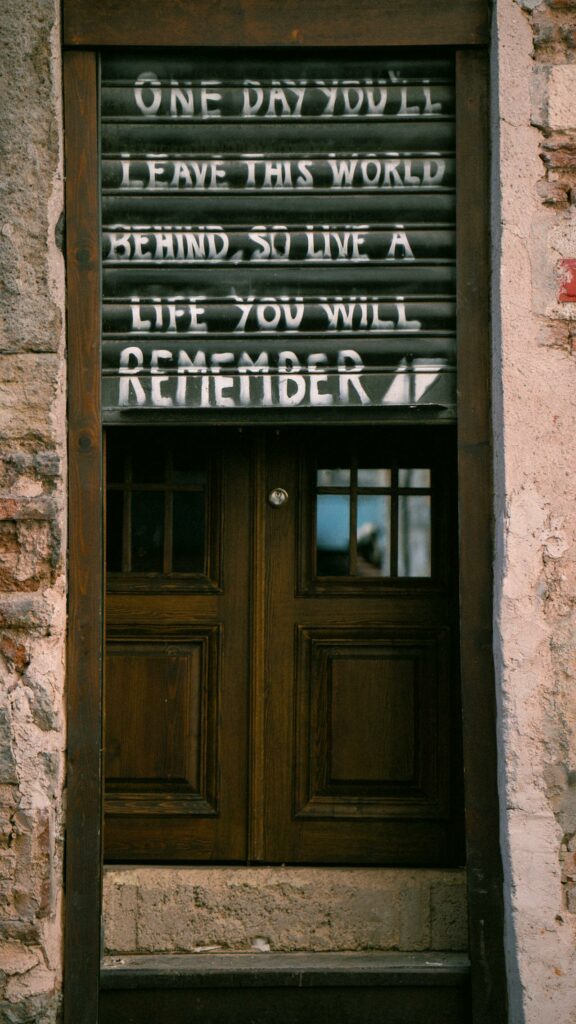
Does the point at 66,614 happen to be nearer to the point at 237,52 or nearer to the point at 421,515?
the point at 421,515

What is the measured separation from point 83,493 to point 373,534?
1.08 metres

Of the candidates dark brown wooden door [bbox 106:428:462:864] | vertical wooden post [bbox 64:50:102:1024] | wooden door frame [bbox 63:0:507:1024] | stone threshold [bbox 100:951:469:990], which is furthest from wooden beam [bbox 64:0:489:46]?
stone threshold [bbox 100:951:469:990]

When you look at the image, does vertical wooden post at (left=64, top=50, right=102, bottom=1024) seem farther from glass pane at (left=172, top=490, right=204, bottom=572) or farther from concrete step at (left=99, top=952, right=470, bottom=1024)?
glass pane at (left=172, top=490, right=204, bottom=572)

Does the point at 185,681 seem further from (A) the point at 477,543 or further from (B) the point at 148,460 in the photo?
(A) the point at 477,543

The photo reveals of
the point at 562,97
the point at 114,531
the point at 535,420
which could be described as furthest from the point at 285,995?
the point at 562,97

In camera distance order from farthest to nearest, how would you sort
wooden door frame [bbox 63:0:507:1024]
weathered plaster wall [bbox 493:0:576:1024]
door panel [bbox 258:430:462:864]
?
door panel [bbox 258:430:462:864], wooden door frame [bbox 63:0:507:1024], weathered plaster wall [bbox 493:0:576:1024]

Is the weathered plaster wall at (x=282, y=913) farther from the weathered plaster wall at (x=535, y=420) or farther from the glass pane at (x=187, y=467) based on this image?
the glass pane at (x=187, y=467)

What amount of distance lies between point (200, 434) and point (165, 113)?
108 centimetres

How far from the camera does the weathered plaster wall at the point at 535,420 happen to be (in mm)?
2855

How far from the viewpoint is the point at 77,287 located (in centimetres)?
303

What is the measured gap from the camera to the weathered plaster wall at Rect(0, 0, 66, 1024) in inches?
114

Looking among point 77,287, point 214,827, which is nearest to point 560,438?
point 77,287

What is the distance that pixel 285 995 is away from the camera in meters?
3.00

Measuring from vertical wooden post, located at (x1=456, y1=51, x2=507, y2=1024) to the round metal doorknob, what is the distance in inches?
28.1
